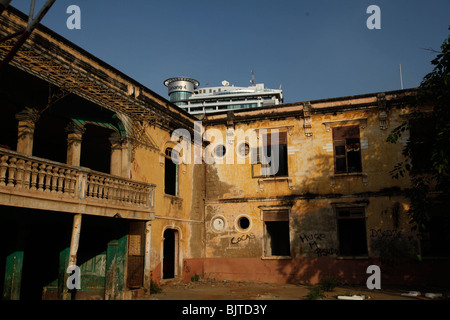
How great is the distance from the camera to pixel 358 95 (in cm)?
1703

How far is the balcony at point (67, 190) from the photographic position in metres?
7.82

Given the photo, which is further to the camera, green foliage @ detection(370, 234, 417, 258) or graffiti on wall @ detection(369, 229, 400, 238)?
graffiti on wall @ detection(369, 229, 400, 238)

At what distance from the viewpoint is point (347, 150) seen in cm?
1683

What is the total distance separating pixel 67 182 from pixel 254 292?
318 inches

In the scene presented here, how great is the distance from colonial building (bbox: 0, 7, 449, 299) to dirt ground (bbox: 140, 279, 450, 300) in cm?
73

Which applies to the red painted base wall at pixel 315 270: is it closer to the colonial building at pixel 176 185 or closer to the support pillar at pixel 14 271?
the colonial building at pixel 176 185

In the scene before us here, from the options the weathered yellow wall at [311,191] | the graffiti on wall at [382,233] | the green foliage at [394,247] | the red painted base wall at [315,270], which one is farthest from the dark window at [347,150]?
the red painted base wall at [315,270]

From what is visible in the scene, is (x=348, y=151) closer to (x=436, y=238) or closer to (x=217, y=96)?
(x=436, y=238)

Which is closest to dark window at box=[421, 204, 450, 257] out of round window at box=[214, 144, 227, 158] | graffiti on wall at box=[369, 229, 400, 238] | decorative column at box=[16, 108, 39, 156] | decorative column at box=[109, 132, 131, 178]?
graffiti on wall at box=[369, 229, 400, 238]

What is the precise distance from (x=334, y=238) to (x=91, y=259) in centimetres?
962

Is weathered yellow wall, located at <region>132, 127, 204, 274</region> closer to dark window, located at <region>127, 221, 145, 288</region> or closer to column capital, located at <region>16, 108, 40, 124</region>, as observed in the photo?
dark window, located at <region>127, 221, 145, 288</region>

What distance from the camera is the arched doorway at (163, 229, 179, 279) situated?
16.0 meters
